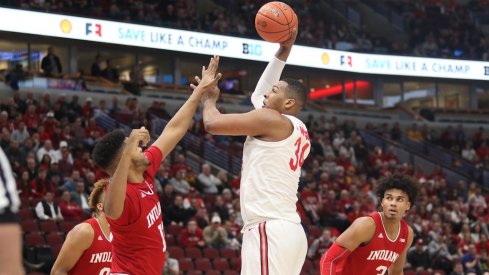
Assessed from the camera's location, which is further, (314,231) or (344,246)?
(314,231)

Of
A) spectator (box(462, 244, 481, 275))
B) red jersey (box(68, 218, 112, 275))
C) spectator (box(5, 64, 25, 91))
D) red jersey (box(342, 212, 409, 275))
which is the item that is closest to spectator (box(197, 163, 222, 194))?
spectator (box(462, 244, 481, 275))

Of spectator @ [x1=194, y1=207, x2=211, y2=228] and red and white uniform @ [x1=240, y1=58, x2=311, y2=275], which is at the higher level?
red and white uniform @ [x1=240, y1=58, x2=311, y2=275]

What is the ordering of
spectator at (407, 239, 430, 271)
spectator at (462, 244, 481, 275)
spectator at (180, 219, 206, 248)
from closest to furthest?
spectator at (180, 219, 206, 248) < spectator at (407, 239, 430, 271) < spectator at (462, 244, 481, 275)

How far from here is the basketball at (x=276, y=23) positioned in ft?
21.5

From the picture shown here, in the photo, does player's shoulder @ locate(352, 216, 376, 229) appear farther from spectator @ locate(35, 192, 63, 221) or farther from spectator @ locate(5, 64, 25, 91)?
spectator @ locate(5, 64, 25, 91)

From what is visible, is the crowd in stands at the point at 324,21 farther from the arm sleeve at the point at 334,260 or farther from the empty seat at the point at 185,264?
the arm sleeve at the point at 334,260

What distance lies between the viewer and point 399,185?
764cm

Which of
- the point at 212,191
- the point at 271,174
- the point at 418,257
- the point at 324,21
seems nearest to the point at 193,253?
the point at 212,191

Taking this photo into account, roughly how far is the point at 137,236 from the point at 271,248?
2.83ft

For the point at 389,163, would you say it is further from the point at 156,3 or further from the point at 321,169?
the point at 156,3

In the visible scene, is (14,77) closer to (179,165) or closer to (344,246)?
(179,165)

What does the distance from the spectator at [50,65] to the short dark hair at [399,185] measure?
665 inches

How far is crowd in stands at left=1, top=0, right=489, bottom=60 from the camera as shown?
82.3 ft

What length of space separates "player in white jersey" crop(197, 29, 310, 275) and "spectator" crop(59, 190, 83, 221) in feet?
28.5
